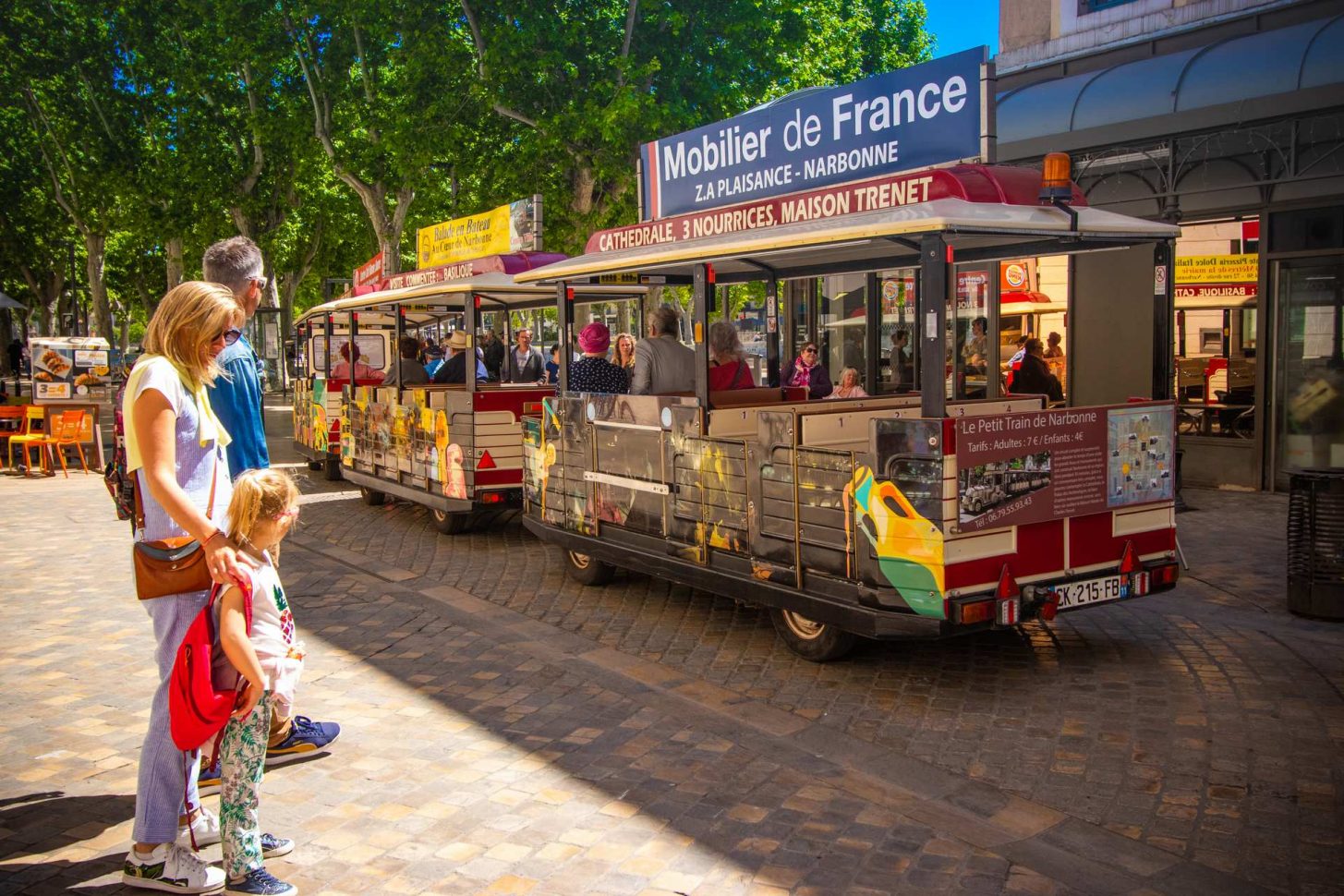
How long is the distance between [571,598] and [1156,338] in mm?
4122

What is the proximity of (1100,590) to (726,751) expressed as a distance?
2.24 metres

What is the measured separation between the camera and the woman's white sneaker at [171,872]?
11.7ft

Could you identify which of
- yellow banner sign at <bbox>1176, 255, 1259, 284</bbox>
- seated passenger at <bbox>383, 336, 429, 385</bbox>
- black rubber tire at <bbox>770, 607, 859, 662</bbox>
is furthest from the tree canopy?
black rubber tire at <bbox>770, 607, 859, 662</bbox>

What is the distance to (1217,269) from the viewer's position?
1205 centimetres

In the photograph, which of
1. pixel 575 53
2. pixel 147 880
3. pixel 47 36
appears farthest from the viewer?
pixel 47 36

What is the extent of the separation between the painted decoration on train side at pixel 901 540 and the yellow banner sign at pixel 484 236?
670 centimetres

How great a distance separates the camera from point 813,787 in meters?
4.44

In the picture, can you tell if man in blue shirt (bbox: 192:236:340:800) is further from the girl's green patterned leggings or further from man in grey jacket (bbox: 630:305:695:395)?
man in grey jacket (bbox: 630:305:695:395)

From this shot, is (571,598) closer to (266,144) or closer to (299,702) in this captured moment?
(299,702)

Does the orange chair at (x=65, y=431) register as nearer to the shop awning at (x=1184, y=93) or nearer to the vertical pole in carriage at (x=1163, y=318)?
the shop awning at (x=1184, y=93)

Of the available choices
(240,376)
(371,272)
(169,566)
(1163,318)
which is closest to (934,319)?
(1163,318)

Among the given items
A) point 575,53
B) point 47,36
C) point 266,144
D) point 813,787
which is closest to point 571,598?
point 813,787

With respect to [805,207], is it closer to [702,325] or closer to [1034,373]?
[702,325]

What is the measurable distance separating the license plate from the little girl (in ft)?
12.2
